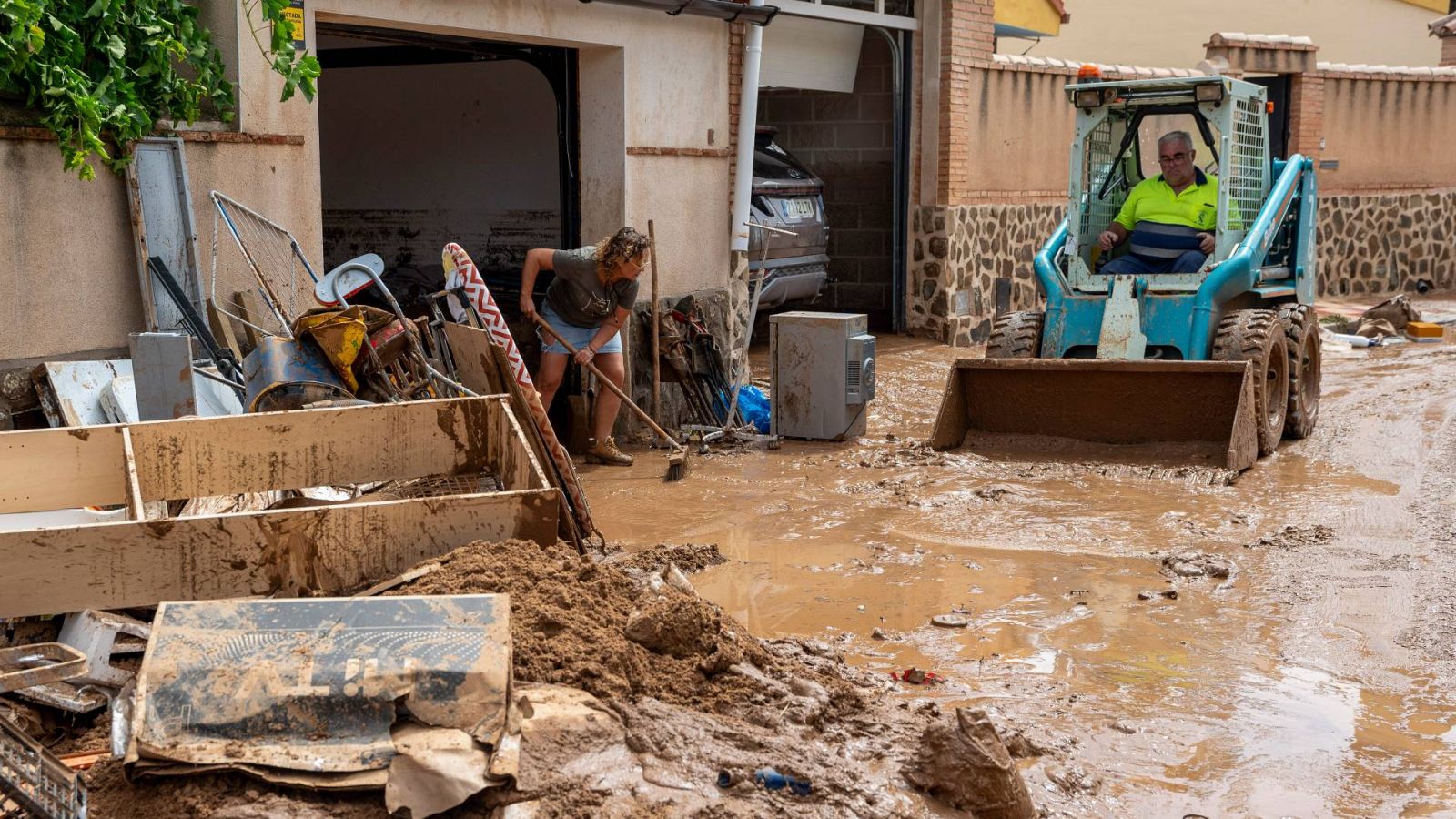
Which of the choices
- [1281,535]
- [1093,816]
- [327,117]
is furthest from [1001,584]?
[327,117]

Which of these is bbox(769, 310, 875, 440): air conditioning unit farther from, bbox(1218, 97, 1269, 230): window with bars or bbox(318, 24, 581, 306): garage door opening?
bbox(1218, 97, 1269, 230): window with bars

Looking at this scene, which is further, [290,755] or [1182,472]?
[1182,472]

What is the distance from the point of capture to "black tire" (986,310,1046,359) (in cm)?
939

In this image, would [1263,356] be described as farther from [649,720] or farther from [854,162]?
[854,162]

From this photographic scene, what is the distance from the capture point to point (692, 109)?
10695 millimetres

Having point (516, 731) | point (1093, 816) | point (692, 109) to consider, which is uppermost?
point (692, 109)

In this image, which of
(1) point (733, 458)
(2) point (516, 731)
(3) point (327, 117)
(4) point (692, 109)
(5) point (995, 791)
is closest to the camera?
(2) point (516, 731)

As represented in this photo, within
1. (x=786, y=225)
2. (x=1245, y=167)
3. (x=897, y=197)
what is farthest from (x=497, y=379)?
(x=897, y=197)

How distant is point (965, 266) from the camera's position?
46.9 ft

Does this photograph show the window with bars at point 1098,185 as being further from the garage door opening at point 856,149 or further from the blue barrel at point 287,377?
the blue barrel at point 287,377

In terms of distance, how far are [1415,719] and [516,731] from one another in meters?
3.04

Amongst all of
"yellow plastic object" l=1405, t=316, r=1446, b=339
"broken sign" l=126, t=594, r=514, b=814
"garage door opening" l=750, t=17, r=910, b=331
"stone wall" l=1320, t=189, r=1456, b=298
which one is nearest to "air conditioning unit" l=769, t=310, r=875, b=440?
"garage door opening" l=750, t=17, r=910, b=331

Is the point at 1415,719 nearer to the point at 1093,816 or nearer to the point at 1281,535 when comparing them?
the point at 1093,816

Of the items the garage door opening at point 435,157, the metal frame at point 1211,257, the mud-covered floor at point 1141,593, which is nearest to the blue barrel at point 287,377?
the mud-covered floor at point 1141,593
